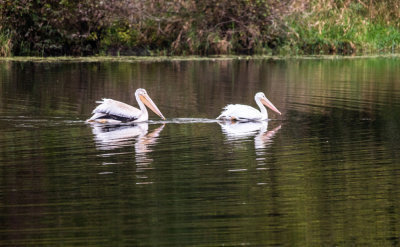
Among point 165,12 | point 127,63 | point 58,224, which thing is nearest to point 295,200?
point 58,224

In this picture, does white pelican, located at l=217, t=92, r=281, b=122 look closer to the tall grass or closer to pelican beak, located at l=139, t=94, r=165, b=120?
pelican beak, located at l=139, t=94, r=165, b=120

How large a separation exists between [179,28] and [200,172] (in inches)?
790

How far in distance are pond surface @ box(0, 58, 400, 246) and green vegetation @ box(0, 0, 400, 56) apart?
9801 millimetres

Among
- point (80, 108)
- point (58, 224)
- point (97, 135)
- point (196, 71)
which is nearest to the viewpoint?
point (58, 224)

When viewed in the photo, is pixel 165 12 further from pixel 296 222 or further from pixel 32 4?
pixel 296 222

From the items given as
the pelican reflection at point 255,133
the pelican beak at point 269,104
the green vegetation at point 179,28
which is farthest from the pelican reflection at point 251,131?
the green vegetation at point 179,28

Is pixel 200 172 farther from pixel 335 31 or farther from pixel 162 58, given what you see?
pixel 335 31

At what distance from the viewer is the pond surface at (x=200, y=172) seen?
252 inches

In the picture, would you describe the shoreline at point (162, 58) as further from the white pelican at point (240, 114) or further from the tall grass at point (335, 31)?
the white pelican at point (240, 114)

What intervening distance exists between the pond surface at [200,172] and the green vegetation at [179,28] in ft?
32.2

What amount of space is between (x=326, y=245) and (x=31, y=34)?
2314cm

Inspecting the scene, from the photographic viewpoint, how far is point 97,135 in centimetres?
1177

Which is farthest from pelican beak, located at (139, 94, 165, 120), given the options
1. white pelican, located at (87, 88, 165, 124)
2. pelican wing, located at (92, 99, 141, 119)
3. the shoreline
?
the shoreline

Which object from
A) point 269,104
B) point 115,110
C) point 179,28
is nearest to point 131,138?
point 115,110
